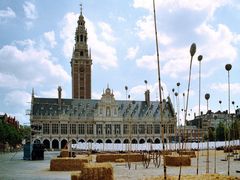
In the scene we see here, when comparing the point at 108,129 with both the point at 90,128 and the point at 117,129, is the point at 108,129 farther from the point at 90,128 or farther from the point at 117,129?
the point at 90,128

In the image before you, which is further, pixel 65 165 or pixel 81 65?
pixel 81 65

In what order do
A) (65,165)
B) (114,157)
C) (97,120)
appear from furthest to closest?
(97,120) → (114,157) → (65,165)

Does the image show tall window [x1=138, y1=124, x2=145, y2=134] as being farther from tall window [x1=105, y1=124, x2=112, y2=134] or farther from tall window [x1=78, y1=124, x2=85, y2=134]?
tall window [x1=78, y1=124, x2=85, y2=134]

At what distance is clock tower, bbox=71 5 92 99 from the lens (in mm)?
124000

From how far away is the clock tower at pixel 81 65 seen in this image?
124000 millimetres

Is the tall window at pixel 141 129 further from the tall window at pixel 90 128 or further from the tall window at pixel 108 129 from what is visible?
the tall window at pixel 90 128

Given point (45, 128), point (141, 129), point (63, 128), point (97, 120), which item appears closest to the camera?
point (45, 128)

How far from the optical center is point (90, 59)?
128 metres

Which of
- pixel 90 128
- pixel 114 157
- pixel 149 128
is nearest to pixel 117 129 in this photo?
pixel 90 128

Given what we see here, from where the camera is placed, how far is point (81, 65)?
12650cm

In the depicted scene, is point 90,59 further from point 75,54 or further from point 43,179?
point 43,179

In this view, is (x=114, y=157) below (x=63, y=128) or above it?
below

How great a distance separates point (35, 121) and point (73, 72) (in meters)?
22.6

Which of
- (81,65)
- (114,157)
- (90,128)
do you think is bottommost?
(114,157)
